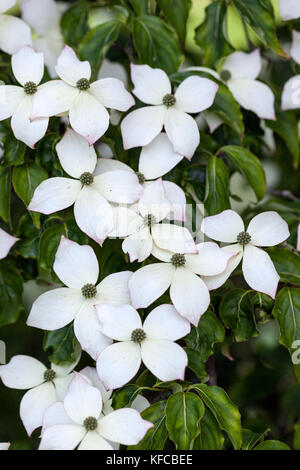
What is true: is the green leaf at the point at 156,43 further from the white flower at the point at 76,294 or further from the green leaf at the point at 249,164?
the white flower at the point at 76,294

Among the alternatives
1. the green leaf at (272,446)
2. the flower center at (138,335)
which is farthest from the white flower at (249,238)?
the green leaf at (272,446)

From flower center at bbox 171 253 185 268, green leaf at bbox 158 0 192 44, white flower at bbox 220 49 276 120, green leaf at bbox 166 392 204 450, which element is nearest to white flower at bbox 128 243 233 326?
flower center at bbox 171 253 185 268

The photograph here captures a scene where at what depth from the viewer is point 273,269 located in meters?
0.85

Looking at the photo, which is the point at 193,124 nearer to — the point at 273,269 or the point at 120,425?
the point at 273,269

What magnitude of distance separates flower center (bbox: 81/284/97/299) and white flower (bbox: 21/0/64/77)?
1.65ft

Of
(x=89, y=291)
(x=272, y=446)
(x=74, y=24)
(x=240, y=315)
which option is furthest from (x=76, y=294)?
(x=74, y=24)

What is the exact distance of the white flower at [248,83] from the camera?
1082 mm

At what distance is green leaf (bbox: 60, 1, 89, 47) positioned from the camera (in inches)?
47.0

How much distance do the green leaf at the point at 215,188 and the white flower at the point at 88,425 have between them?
32 centimetres

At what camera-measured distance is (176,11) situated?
1.08 m

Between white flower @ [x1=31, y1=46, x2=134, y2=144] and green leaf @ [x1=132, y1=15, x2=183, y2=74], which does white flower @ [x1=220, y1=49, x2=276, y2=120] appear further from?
white flower @ [x1=31, y1=46, x2=134, y2=144]

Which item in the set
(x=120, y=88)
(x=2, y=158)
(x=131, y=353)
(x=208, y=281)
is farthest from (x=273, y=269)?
(x=2, y=158)

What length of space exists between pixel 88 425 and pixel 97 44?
630 mm

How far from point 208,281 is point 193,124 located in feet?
0.78
